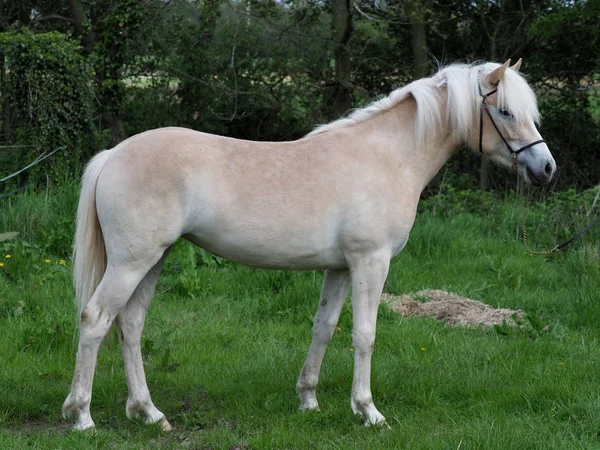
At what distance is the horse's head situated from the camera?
3898mm

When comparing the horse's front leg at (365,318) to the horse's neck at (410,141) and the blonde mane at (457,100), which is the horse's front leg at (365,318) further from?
the blonde mane at (457,100)

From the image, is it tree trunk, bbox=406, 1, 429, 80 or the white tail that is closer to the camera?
the white tail

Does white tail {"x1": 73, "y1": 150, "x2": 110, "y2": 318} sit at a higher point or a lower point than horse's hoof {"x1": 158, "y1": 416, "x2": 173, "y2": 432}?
higher

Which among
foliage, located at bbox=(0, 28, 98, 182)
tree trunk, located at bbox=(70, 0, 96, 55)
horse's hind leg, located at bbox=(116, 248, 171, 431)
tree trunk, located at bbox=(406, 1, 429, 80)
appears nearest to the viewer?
horse's hind leg, located at bbox=(116, 248, 171, 431)

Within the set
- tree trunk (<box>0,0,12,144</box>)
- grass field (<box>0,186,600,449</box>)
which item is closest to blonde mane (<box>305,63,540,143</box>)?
grass field (<box>0,186,600,449</box>)

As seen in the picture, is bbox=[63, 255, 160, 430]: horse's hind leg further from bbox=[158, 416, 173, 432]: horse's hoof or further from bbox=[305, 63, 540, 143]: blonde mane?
bbox=[305, 63, 540, 143]: blonde mane

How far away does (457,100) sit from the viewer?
3.96 meters

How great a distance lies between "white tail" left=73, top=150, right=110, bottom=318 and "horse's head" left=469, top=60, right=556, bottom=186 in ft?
6.98

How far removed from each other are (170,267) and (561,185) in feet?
24.2

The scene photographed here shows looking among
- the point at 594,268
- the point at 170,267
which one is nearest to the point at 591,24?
the point at 594,268

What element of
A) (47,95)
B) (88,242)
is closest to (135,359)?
(88,242)

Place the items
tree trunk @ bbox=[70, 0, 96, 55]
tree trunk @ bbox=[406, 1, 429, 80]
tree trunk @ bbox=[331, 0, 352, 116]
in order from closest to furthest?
tree trunk @ bbox=[70, 0, 96, 55]
tree trunk @ bbox=[331, 0, 352, 116]
tree trunk @ bbox=[406, 1, 429, 80]

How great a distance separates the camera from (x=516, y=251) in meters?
7.59

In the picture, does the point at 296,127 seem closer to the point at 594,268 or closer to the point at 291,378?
the point at 594,268
